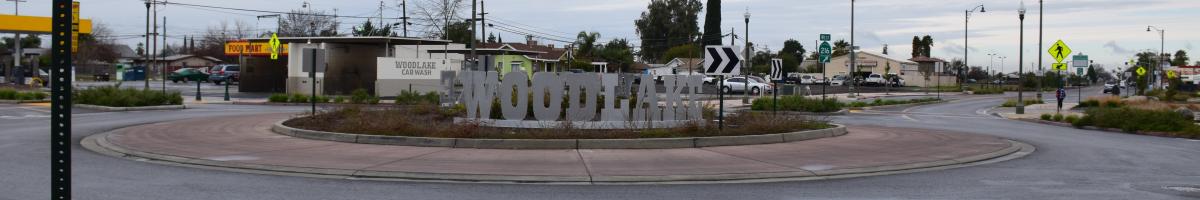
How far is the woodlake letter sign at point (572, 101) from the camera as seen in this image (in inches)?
720

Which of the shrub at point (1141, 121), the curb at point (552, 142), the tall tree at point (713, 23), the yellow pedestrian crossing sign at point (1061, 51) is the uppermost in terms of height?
the tall tree at point (713, 23)

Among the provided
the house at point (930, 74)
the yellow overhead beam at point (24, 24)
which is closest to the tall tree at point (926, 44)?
the house at point (930, 74)

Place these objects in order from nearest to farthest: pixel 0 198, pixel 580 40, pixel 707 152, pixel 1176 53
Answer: pixel 0 198 < pixel 707 152 < pixel 580 40 < pixel 1176 53

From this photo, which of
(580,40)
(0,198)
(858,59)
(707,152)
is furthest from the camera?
(858,59)

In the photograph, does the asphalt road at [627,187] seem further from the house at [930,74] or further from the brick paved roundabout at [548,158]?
the house at [930,74]

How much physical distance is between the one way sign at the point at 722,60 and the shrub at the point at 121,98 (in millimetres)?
19920

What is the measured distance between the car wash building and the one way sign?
2798 cm

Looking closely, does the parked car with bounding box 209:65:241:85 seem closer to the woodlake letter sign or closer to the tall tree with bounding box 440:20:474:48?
the tall tree with bounding box 440:20:474:48

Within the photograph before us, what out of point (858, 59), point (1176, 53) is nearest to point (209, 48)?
point (858, 59)

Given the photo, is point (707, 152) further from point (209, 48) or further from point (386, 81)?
point (209, 48)

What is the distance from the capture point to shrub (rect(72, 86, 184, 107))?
1176 inches

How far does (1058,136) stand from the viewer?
21797 mm

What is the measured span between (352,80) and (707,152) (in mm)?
36491

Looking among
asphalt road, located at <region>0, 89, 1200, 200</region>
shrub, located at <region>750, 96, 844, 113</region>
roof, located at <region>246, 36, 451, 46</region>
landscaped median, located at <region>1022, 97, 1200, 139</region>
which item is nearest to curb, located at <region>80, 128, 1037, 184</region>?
asphalt road, located at <region>0, 89, 1200, 200</region>
